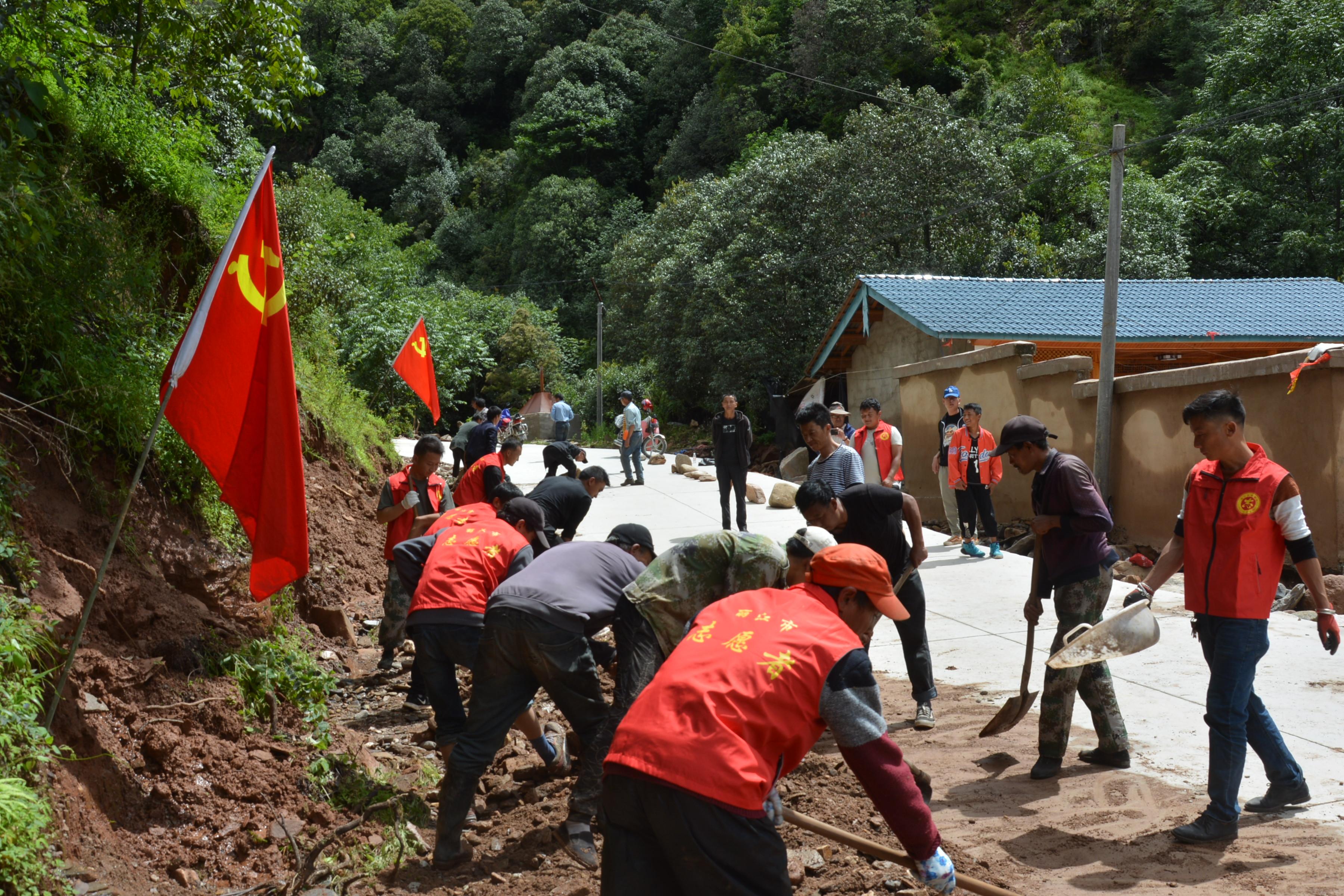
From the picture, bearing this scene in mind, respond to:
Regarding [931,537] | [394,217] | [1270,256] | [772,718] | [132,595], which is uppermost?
[394,217]

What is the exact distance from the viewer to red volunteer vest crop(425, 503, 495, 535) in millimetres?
5297

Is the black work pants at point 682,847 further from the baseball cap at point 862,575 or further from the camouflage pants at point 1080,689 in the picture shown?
the camouflage pants at point 1080,689

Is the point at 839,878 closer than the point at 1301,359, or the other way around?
the point at 839,878

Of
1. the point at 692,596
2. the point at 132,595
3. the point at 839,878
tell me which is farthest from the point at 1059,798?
the point at 132,595

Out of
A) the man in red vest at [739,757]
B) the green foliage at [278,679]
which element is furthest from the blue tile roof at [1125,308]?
the man in red vest at [739,757]

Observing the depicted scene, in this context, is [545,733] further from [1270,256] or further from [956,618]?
[1270,256]

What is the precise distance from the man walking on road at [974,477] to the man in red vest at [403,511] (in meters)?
6.19

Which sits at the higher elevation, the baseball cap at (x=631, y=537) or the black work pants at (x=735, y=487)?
the baseball cap at (x=631, y=537)

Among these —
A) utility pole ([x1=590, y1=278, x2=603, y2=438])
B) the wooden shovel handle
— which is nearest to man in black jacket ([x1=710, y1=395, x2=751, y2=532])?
the wooden shovel handle

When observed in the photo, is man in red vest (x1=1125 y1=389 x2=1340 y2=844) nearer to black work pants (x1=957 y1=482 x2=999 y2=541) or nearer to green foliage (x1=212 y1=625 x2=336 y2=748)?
green foliage (x1=212 y1=625 x2=336 y2=748)

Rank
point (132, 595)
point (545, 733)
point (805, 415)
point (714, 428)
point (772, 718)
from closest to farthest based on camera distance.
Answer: point (772, 718), point (132, 595), point (545, 733), point (805, 415), point (714, 428)

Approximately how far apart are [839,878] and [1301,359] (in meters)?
8.28

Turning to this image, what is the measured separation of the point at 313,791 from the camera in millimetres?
4637

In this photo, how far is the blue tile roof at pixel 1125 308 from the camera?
16.8 metres
